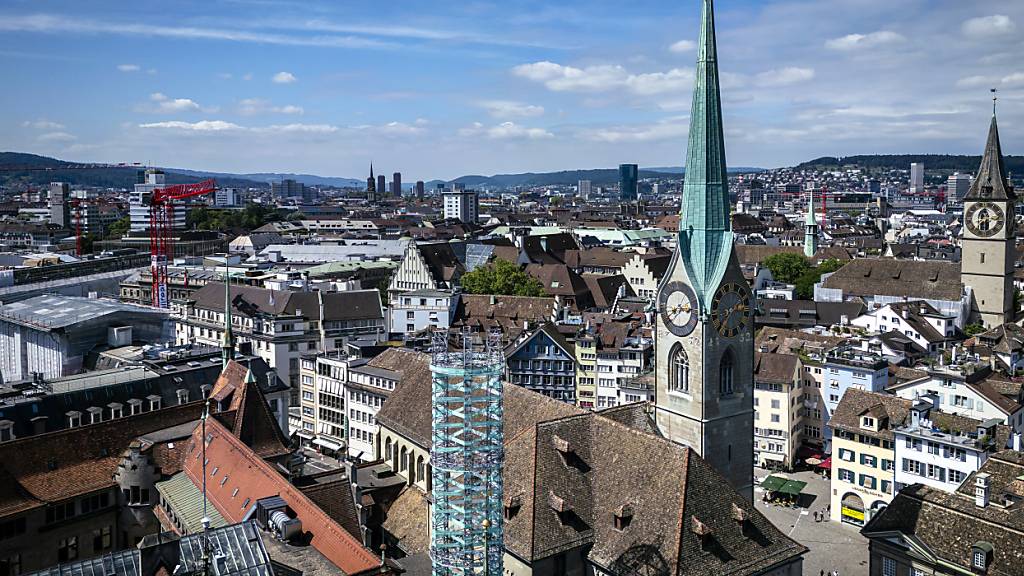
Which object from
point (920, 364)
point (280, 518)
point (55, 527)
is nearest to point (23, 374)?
point (55, 527)

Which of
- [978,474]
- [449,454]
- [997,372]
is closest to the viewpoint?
[449,454]

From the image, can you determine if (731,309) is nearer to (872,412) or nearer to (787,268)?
(872,412)

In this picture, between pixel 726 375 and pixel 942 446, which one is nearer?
pixel 726 375

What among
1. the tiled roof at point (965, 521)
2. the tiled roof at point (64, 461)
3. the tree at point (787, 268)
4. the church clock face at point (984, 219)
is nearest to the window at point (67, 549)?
the tiled roof at point (64, 461)

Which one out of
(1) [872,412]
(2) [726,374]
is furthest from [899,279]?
(2) [726,374]

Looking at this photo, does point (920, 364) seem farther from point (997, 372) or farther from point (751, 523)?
point (751, 523)

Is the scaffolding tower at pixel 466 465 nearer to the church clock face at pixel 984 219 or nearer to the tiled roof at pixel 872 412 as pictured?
the tiled roof at pixel 872 412
